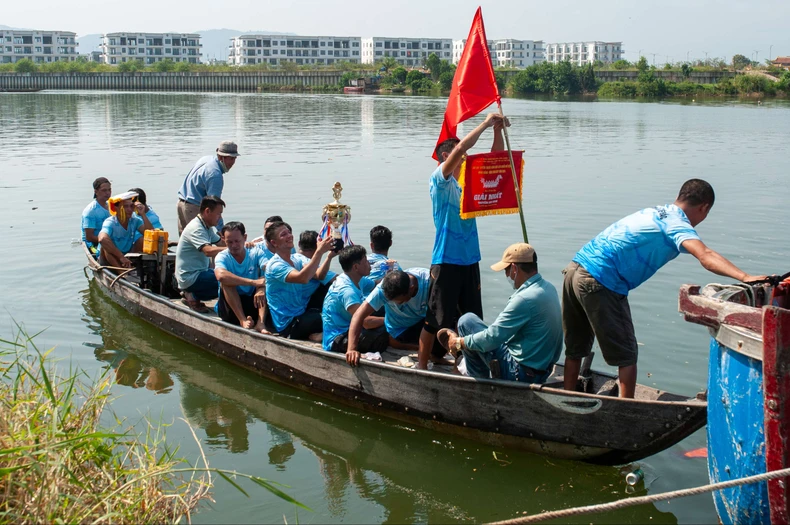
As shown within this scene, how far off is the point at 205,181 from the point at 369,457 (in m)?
5.53

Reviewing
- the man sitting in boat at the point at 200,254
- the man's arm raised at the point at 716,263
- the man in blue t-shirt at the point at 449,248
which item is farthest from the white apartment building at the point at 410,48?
the man's arm raised at the point at 716,263

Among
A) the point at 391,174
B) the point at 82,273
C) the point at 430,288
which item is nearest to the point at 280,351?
the point at 430,288

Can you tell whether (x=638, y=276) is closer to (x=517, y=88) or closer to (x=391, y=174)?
(x=391, y=174)

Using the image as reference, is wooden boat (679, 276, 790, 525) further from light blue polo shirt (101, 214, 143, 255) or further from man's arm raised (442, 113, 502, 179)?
light blue polo shirt (101, 214, 143, 255)

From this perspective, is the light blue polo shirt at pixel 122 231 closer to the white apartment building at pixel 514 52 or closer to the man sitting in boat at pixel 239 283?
the man sitting in boat at pixel 239 283

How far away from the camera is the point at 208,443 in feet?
24.4

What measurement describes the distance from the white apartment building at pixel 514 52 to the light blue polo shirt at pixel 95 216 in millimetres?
159700

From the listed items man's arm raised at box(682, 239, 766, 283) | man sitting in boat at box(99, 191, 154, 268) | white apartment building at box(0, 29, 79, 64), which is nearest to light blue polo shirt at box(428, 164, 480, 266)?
man's arm raised at box(682, 239, 766, 283)

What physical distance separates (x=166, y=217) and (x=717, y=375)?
1389cm

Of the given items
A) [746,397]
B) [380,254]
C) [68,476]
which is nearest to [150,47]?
[380,254]

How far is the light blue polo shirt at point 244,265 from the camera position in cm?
909

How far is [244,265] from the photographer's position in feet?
30.3

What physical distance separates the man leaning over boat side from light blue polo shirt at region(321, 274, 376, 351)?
3727 mm

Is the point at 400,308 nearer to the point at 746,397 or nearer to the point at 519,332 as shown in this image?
the point at 519,332
